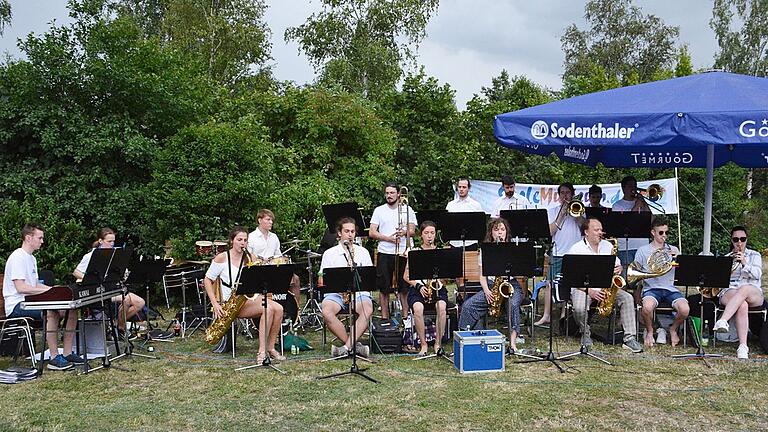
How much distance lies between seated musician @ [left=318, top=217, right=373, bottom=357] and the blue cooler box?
106 cm

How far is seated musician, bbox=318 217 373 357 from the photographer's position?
6.67 m

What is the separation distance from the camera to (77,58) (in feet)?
33.4

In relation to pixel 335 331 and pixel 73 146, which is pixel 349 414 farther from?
pixel 73 146

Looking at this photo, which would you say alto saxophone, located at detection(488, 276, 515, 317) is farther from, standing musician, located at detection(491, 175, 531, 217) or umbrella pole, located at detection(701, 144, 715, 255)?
umbrella pole, located at detection(701, 144, 715, 255)

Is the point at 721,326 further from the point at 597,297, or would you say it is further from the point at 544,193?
the point at 544,193

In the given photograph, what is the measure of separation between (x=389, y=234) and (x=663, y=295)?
315 centimetres

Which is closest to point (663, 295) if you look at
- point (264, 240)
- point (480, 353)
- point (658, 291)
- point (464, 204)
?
point (658, 291)

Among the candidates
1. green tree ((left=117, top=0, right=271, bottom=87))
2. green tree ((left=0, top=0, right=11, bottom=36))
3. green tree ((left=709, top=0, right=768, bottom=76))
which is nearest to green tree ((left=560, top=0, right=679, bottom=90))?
green tree ((left=709, top=0, right=768, bottom=76))

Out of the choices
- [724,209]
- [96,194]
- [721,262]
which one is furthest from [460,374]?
[724,209]

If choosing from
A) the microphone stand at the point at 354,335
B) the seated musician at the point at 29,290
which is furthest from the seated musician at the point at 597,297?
the seated musician at the point at 29,290

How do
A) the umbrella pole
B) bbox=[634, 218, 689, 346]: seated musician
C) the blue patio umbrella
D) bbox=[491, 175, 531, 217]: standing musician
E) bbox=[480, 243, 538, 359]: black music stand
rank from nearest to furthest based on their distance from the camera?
the blue patio umbrella
bbox=[480, 243, 538, 359]: black music stand
bbox=[634, 218, 689, 346]: seated musician
the umbrella pole
bbox=[491, 175, 531, 217]: standing musician

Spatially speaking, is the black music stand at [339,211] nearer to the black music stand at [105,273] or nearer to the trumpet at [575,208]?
the black music stand at [105,273]

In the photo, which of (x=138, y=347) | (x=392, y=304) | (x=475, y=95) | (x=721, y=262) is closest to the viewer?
(x=721, y=262)

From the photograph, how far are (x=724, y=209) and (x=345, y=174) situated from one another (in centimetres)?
855
